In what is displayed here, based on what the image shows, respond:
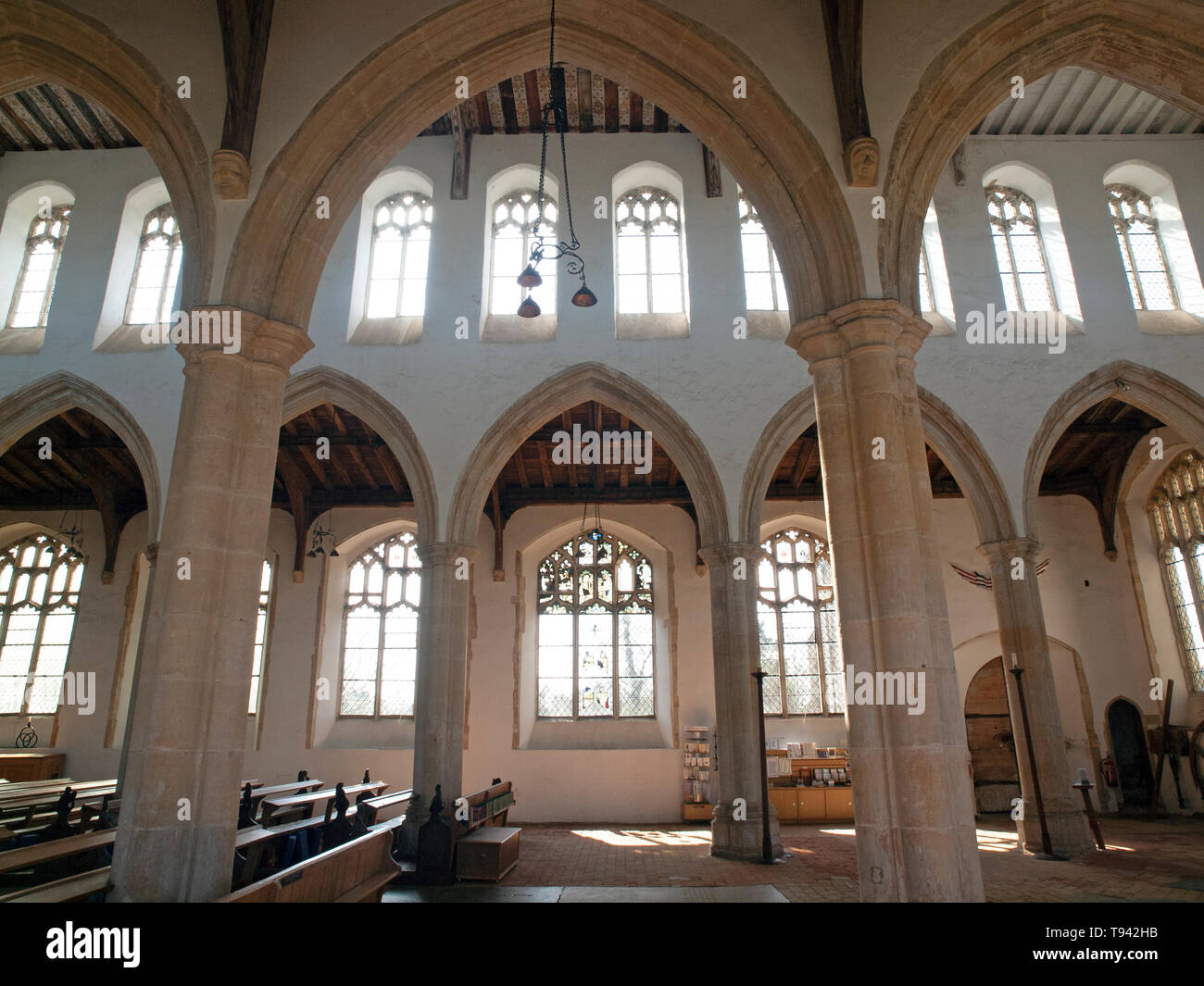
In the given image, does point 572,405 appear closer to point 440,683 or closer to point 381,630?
point 440,683

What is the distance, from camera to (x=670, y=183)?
1230 cm

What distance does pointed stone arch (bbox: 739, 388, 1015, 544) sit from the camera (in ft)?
34.8

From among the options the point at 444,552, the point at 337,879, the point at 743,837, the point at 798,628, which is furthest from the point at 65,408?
the point at 798,628

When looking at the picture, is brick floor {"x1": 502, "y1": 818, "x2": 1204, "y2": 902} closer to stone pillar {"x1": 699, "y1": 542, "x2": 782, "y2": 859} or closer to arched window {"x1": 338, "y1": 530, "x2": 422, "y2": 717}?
stone pillar {"x1": 699, "y1": 542, "x2": 782, "y2": 859}

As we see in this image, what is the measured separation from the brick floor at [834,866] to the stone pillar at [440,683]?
53.2 inches

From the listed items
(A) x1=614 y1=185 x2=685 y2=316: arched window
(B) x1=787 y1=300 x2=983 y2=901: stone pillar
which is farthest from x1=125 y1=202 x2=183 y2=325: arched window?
(B) x1=787 y1=300 x2=983 y2=901: stone pillar

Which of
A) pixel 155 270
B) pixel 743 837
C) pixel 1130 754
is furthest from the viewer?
pixel 1130 754

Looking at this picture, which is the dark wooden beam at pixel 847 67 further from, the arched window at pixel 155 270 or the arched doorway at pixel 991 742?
the arched doorway at pixel 991 742

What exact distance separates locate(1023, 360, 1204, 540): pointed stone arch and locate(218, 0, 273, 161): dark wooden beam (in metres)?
10.0

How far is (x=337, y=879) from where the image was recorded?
4855 millimetres

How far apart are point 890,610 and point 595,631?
10.3 meters

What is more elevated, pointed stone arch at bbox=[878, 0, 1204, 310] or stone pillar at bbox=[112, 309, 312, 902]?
pointed stone arch at bbox=[878, 0, 1204, 310]
